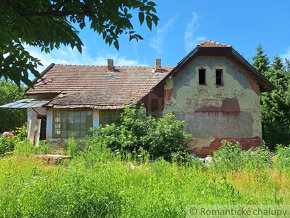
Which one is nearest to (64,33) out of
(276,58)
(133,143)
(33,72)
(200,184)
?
(33,72)

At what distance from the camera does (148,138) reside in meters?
8.49

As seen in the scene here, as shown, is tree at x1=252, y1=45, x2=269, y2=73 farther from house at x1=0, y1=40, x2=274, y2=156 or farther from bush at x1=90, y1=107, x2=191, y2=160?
bush at x1=90, y1=107, x2=191, y2=160

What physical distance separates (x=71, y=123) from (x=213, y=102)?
27.8 ft

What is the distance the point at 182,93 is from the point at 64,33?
9.06 m

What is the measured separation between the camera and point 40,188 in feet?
10.4

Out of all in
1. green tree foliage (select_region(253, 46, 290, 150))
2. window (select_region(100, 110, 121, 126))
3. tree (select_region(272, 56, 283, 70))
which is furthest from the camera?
tree (select_region(272, 56, 283, 70))

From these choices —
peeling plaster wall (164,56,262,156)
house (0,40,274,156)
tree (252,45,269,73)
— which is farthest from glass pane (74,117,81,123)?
tree (252,45,269,73)

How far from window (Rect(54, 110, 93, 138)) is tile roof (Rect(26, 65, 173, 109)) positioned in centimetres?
79

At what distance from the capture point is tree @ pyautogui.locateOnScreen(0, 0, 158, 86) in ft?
6.38

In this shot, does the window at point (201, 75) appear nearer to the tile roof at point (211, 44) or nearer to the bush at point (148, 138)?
the tile roof at point (211, 44)

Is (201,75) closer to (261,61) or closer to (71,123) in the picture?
(71,123)

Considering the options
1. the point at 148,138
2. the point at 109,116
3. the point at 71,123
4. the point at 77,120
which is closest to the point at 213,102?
the point at 148,138

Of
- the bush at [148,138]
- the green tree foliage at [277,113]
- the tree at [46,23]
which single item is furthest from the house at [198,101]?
the tree at [46,23]

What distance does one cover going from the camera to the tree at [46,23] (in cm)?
194
